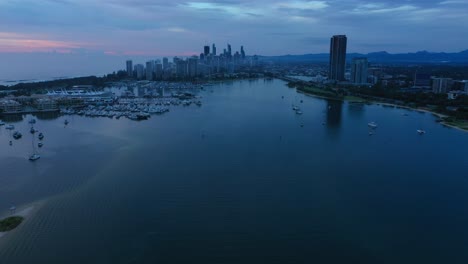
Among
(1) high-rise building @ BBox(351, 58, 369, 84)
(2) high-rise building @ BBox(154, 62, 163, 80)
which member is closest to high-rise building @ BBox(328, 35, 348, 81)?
(1) high-rise building @ BBox(351, 58, 369, 84)

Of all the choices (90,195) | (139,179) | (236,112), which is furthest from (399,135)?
(90,195)

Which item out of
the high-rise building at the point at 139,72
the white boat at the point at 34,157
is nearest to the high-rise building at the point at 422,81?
the high-rise building at the point at 139,72

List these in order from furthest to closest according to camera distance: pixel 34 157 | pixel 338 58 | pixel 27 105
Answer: pixel 338 58
pixel 27 105
pixel 34 157

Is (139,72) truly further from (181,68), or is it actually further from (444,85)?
(444,85)

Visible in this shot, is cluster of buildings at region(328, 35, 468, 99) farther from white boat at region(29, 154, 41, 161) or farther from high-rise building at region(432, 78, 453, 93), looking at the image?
white boat at region(29, 154, 41, 161)

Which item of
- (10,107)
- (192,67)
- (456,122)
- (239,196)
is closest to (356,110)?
(456,122)

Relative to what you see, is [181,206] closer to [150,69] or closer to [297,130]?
[297,130]
